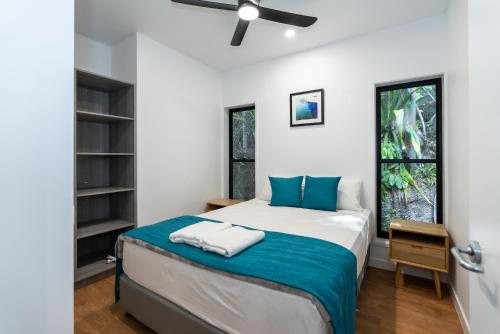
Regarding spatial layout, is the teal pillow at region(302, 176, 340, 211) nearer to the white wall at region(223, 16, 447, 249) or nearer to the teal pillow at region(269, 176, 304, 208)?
the teal pillow at region(269, 176, 304, 208)

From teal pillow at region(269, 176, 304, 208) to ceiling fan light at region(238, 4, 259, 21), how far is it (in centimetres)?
188

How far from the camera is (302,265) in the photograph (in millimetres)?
1258

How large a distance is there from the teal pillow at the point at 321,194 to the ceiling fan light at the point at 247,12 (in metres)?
1.86

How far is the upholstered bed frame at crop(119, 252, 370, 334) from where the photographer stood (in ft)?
4.41

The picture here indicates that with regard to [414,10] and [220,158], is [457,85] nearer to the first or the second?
[414,10]

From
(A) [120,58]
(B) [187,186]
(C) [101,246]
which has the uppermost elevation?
(A) [120,58]

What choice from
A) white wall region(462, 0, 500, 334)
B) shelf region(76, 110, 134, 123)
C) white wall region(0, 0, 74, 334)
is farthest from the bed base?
shelf region(76, 110, 134, 123)

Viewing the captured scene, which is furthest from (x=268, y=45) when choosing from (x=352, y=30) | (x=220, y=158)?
(x=220, y=158)

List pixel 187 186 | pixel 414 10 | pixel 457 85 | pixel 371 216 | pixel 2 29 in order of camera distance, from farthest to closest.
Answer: pixel 187 186
pixel 371 216
pixel 414 10
pixel 457 85
pixel 2 29

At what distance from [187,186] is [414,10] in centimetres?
345

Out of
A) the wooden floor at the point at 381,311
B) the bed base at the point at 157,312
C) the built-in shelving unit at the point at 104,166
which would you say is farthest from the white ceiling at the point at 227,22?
the wooden floor at the point at 381,311

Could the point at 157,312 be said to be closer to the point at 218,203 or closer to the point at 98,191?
the point at 98,191

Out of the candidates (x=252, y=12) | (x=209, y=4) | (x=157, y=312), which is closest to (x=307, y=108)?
(x=252, y=12)

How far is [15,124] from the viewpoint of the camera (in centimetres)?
79
